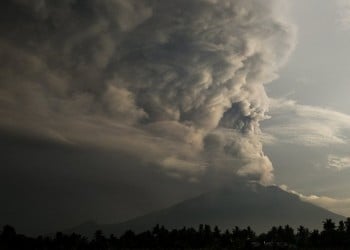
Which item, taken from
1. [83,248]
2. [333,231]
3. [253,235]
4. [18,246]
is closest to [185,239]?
[253,235]

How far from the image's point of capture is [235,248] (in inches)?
6585

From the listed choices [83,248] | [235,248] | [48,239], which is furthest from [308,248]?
[48,239]

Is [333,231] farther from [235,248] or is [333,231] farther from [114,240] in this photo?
[114,240]

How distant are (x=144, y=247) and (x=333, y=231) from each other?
70.4 metres

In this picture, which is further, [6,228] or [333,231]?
[6,228]

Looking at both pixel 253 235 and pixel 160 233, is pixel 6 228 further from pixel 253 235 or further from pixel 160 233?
pixel 253 235

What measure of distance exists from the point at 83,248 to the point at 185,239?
42.4m

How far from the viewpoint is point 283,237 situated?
17088cm

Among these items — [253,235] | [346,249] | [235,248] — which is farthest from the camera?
[253,235]

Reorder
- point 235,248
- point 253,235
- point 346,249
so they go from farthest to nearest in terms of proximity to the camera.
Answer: point 253,235 → point 235,248 → point 346,249

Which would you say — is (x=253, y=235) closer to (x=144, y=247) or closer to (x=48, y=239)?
(x=144, y=247)

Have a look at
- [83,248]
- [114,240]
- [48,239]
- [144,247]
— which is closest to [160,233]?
[144,247]

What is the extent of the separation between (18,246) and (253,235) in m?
93.3

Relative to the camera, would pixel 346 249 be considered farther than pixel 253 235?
No
